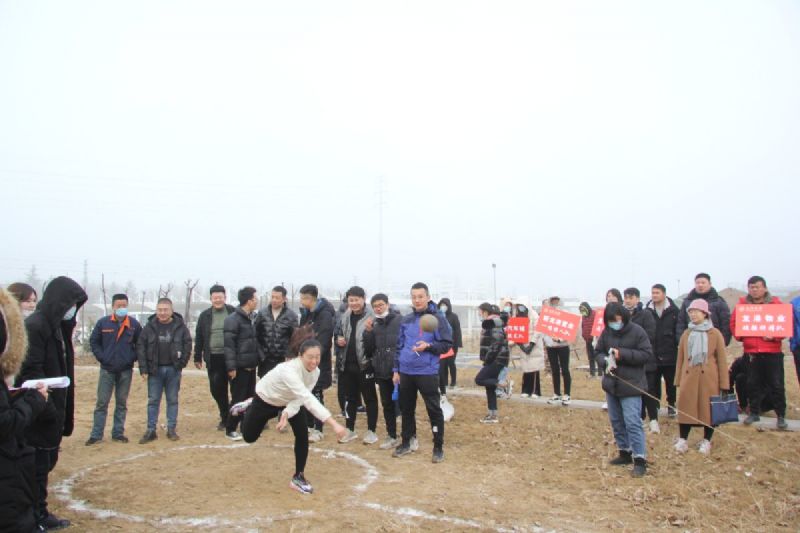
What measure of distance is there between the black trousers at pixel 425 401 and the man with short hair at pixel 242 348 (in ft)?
8.36

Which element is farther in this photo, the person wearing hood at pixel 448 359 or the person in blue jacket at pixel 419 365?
the person wearing hood at pixel 448 359

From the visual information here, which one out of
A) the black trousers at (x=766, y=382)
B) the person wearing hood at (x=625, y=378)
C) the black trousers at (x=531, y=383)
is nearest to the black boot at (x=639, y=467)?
the person wearing hood at (x=625, y=378)

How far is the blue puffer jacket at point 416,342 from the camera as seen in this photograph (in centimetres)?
727

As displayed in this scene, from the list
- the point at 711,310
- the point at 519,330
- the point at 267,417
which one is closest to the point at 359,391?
the point at 267,417

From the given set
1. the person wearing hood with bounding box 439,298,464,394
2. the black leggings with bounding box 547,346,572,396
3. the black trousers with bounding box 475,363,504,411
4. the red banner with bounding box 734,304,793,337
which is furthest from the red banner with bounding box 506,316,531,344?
the red banner with bounding box 734,304,793,337

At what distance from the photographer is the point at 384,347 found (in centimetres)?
783

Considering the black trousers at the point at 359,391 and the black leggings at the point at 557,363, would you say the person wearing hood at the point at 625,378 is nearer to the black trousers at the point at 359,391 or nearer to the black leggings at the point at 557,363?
the black trousers at the point at 359,391

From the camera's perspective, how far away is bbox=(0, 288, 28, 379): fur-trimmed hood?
316 centimetres

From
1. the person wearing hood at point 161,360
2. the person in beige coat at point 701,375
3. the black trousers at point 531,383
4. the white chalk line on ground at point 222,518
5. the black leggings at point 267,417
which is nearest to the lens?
the white chalk line on ground at point 222,518

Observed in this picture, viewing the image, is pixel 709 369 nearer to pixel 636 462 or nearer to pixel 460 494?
pixel 636 462

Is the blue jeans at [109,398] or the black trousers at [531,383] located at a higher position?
the blue jeans at [109,398]

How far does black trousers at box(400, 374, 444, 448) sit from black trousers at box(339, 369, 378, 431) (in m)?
0.79

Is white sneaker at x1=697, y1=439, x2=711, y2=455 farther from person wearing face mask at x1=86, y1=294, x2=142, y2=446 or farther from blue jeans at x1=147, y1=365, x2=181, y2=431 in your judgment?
person wearing face mask at x1=86, y1=294, x2=142, y2=446

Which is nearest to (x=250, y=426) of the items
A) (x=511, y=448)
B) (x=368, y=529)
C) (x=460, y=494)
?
(x=368, y=529)
